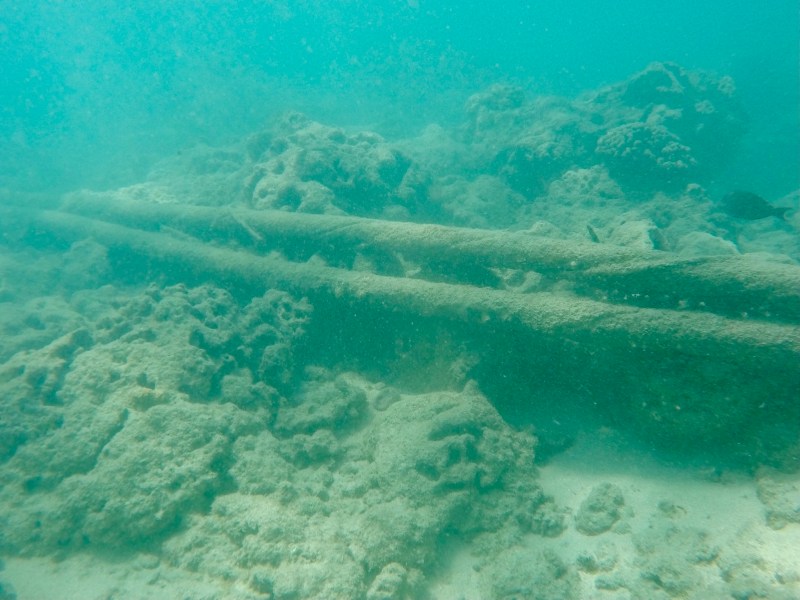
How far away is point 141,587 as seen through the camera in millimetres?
3326

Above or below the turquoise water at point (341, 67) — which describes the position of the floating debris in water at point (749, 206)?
below

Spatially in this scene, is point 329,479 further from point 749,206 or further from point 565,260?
point 749,206

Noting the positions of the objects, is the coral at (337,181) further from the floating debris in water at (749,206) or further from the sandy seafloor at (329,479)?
the floating debris in water at (749,206)

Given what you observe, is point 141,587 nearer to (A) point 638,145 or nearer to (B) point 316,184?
(B) point 316,184

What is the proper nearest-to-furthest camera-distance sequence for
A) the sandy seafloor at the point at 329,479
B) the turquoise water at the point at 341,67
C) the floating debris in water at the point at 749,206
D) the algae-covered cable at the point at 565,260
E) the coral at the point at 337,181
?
the sandy seafloor at the point at 329,479
the algae-covered cable at the point at 565,260
the floating debris in water at the point at 749,206
the coral at the point at 337,181
the turquoise water at the point at 341,67

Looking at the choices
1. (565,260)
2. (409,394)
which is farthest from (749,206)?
(409,394)

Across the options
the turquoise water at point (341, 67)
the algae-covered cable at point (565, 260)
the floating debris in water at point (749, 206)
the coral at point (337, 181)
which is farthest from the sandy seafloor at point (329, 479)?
the turquoise water at point (341, 67)

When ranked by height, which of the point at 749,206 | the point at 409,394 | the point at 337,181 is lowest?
the point at 409,394

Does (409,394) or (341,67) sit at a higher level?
(341,67)

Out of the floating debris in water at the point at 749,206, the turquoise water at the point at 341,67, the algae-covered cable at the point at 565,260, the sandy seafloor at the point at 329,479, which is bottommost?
the sandy seafloor at the point at 329,479

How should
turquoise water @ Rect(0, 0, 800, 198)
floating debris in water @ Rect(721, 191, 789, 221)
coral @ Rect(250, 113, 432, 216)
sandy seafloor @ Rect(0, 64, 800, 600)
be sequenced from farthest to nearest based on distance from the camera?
turquoise water @ Rect(0, 0, 800, 198) < coral @ Rect(250, 113, 432, 216) < floating debris in water @ Rect(721, 191, 789, 221) < sandy seafloor @ Rect(0, 64, 800, 600)

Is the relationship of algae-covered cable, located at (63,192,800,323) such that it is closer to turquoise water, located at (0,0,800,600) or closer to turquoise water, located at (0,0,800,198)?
turquoise water, located at (0,0,800,600)

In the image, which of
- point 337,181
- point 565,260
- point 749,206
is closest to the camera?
point 565,260

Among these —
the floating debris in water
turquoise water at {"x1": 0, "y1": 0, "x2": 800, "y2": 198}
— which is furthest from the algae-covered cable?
turquoise water at {"x1": 0, "y1": 0, "x2": 800, "y2": 198}
